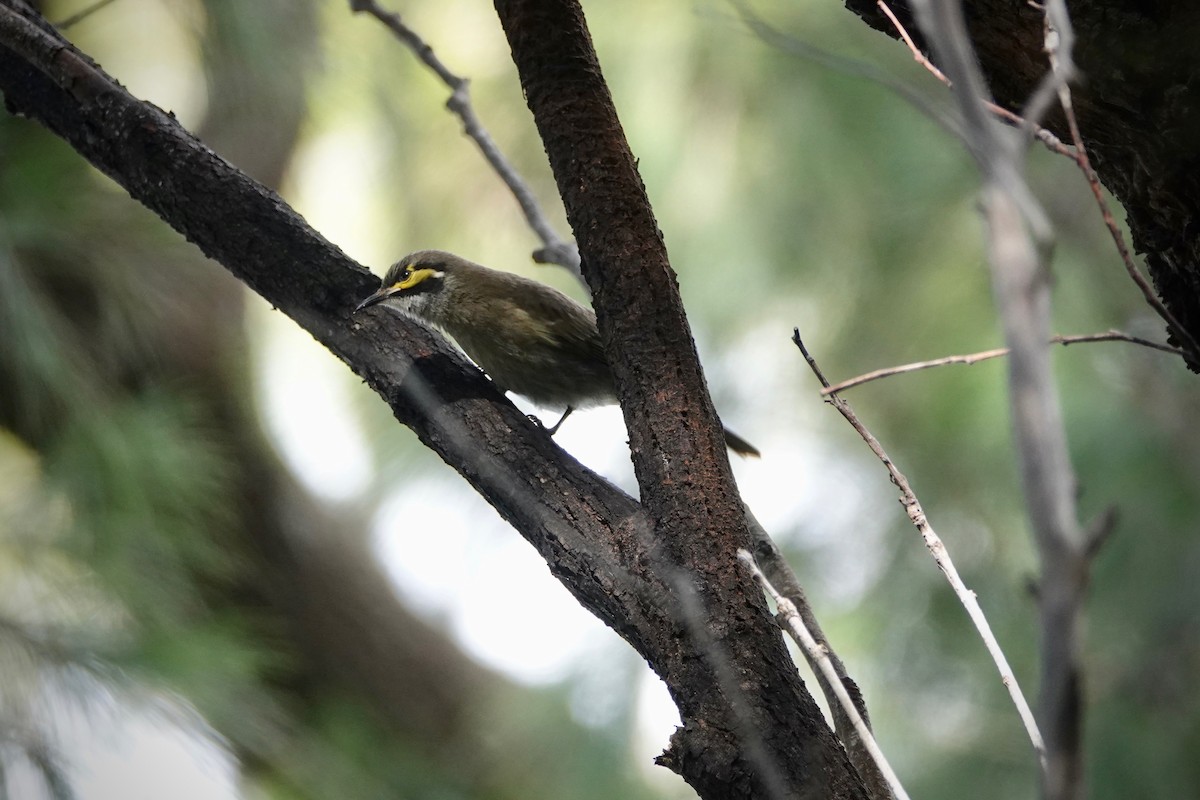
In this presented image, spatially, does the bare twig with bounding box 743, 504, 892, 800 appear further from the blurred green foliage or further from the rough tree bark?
the blurred green foliage

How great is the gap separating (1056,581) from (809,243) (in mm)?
3304

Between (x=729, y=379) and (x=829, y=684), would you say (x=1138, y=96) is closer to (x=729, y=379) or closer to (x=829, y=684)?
(x=829, y=684)

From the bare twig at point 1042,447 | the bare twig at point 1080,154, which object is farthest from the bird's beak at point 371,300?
the bare twig at point 1042,447

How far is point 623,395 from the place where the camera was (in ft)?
4.49

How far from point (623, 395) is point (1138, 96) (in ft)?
2.14

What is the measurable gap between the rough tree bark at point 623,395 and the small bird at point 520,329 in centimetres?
73

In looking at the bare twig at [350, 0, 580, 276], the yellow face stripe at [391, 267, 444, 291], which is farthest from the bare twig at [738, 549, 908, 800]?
the yellow face stripe at [391, 267, 444, 291]

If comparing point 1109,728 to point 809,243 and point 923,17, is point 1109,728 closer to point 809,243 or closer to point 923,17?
point 809,243

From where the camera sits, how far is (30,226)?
9.11ft

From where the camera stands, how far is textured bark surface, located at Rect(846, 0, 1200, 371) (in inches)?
46.3

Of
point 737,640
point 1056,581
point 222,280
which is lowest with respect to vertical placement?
point 1056,581

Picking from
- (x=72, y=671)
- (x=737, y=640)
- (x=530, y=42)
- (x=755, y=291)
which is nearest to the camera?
(x=737, y=640)

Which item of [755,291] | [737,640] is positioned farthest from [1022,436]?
[755,291]

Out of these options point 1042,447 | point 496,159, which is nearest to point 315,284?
point 496,159
